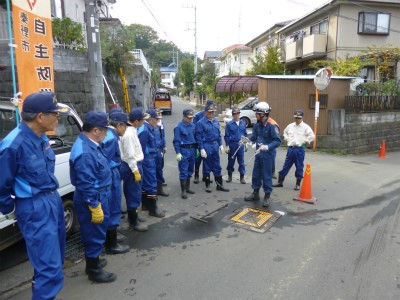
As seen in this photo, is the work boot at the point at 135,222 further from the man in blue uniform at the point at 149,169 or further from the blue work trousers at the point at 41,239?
the blue work trousers at the point at 41,239

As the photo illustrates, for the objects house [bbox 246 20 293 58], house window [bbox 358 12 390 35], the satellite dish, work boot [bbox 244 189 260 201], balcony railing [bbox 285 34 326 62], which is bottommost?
work boot [bbox 244 189 260 201]

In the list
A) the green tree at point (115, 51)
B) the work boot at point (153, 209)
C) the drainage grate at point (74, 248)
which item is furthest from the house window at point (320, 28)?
the drainage grate at point (74, 248)

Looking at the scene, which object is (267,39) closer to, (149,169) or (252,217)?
(252,217)

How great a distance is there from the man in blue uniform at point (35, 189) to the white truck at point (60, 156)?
1011mm

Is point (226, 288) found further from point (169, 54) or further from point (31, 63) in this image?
point (169, 54)

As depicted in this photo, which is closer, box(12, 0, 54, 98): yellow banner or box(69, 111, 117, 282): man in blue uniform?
box(69, 111, 117, 282): man in blue uniform

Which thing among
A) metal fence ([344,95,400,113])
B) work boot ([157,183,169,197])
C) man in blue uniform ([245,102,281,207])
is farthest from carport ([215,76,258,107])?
work boot ([157,183,169,197])

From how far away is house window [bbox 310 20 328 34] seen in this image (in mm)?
19617

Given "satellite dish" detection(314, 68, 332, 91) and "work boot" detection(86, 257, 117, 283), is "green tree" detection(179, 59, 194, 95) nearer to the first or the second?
"satellite dish" detection(314, 68, 332, 91)

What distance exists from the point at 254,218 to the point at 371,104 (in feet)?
35.0

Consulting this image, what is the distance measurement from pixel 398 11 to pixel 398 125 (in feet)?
30.5

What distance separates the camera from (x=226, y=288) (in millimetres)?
3375

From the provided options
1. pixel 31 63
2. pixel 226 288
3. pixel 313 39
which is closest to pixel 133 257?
pixel 226 288

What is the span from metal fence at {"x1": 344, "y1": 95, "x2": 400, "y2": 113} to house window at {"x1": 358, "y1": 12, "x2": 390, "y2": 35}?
6.79m
